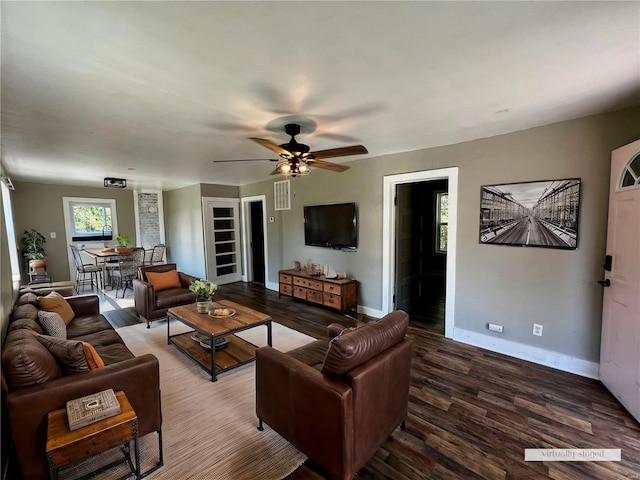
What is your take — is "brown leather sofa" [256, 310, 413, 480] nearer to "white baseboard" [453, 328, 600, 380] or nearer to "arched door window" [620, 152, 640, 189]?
"white baseboard" [453, 328, 600, 380]

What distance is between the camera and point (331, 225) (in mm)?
4957

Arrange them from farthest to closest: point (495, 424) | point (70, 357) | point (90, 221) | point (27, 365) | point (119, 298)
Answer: point (90, 221), point (119, 298), point (495, 424), point (70, 357), point (27, 365)

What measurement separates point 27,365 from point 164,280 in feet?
10.0

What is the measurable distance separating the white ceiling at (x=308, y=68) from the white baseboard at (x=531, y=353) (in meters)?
2.38

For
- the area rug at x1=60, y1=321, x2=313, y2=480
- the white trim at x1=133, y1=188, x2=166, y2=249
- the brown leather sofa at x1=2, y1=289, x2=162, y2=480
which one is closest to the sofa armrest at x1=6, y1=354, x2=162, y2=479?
the brown leather sofa at x1=2, y1=289, x2=162, y2=480

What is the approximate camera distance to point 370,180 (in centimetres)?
441

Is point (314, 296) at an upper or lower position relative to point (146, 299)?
lower

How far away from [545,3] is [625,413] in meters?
3.00

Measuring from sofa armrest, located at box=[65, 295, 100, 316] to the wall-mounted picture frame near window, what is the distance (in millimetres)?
4807

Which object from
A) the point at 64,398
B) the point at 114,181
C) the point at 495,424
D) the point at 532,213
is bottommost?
the point at 495,424

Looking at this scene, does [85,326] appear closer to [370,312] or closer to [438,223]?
[370,312]

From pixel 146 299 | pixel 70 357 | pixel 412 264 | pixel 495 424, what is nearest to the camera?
pixel 70 357

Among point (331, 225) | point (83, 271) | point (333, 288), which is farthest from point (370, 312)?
point (83, 271)

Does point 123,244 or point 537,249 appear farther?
point 123,244
